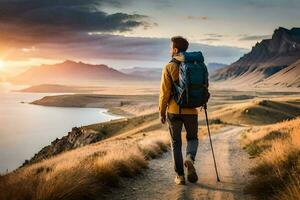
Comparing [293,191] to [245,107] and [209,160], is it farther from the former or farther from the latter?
[245,107]

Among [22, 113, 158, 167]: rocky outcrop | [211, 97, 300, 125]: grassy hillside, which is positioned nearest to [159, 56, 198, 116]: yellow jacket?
[22, 113, 158, 167]: rocky outcrop

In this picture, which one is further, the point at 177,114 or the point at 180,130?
the point at 180,130

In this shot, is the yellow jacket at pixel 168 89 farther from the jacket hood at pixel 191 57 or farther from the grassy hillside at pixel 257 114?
the grassy hillside at pixel 257 114

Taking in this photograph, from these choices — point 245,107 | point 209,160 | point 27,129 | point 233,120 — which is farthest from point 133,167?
point 27,129

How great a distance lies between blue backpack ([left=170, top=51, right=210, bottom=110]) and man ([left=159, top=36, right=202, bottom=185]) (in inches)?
7.6

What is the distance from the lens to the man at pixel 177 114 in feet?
32.3

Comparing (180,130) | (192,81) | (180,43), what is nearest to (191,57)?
(192,81)

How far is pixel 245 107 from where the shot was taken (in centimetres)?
9125

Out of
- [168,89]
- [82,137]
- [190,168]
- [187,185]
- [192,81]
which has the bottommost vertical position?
[82,137]

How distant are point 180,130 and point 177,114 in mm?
402

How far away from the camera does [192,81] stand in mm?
9484

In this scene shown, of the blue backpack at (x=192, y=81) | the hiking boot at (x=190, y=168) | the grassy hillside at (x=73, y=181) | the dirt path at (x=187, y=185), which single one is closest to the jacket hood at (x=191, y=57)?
the blue backpack at (x=192, y=81)

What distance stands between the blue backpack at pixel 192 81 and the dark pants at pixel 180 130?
42 cm

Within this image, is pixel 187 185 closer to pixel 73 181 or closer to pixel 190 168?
pixel 190 168
